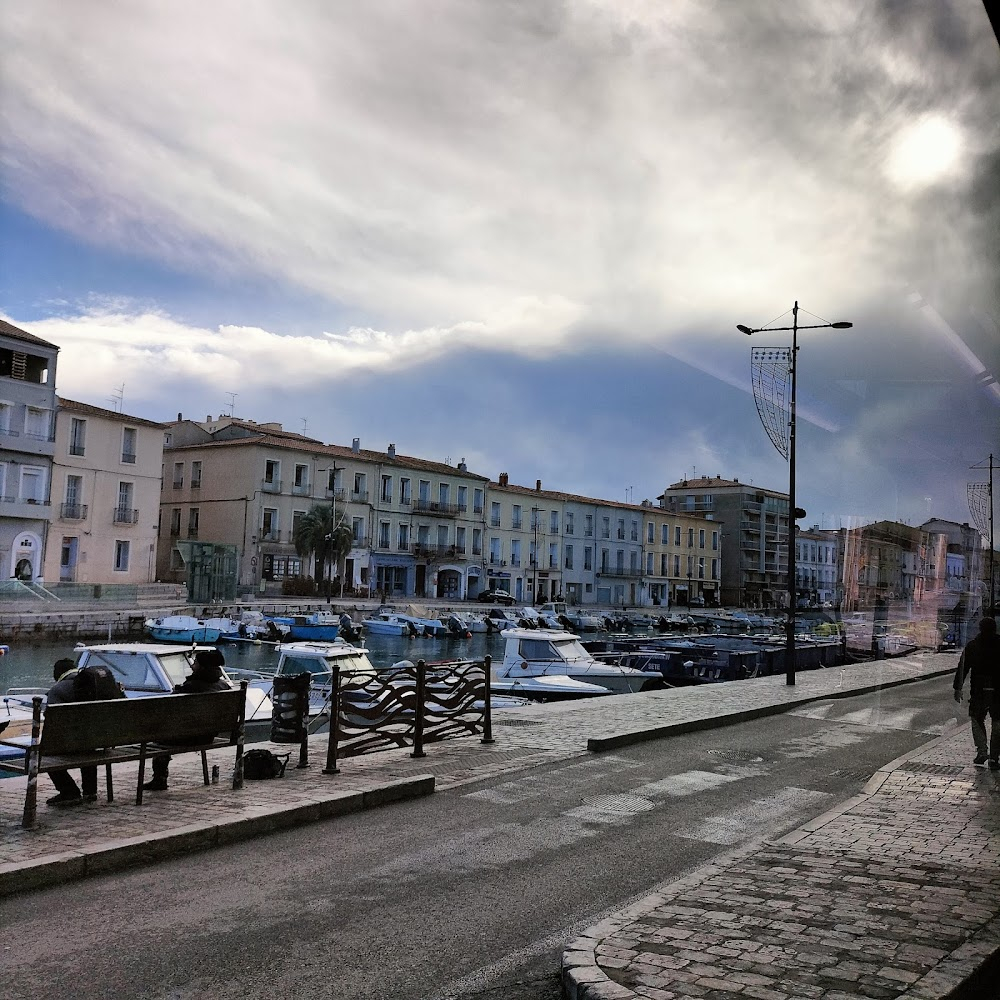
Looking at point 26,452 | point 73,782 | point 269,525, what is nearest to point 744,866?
point 73,782

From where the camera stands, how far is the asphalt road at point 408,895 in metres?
4.46

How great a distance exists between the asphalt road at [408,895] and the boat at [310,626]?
1498 inches

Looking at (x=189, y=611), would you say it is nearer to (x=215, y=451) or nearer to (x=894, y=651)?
(x=215, y=451)

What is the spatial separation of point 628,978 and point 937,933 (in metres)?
1.79

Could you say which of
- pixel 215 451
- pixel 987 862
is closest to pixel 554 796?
pixel 987 862

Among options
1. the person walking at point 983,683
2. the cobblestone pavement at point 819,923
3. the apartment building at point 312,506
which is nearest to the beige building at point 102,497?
the apartment building at point 312,506

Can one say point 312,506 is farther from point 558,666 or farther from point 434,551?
point 558,666

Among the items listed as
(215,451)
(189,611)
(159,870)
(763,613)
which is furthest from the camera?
(763,613)

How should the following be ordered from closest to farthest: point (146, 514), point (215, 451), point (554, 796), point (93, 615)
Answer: point (554, 796), point (93, 615), point (146, 514), point (215, 451)

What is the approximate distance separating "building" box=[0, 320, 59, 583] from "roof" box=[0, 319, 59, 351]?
0.04m

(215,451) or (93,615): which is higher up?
(215,451)

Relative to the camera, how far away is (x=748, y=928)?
4855mm

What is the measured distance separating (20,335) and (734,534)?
51.0 metres

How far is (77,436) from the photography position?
49.6 metres
